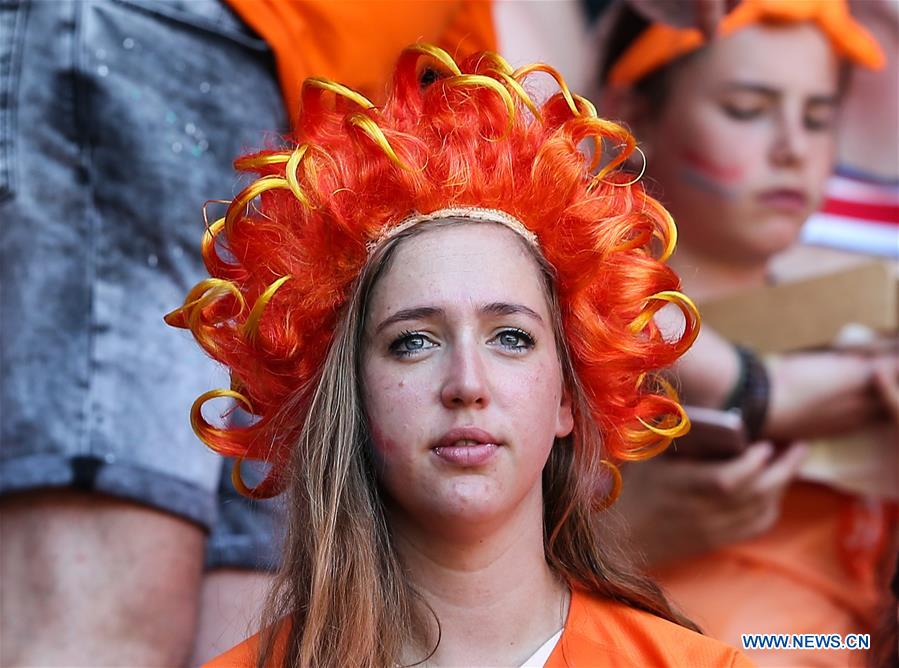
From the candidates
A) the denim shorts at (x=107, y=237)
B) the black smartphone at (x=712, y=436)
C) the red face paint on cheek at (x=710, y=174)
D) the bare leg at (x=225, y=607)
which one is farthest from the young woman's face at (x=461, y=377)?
the red face paint on cheek at (x=710, y=174)

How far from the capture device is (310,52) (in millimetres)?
2965

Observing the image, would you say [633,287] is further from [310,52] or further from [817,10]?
[817,10]

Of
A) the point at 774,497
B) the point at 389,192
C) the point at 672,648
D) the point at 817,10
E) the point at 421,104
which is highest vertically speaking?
the point at 817,10

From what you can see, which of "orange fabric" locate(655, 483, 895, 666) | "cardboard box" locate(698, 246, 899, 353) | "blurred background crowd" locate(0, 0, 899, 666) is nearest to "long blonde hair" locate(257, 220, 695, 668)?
"blurred background crowd" locate(0, 0, 899, 666)

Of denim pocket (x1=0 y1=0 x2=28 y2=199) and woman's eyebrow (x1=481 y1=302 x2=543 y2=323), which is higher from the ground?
denim pocket (x1=0 y1=0 x2=28 y2=199)

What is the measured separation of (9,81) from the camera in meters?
2.76

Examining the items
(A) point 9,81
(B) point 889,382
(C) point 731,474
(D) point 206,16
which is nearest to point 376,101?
(D) point 206,16

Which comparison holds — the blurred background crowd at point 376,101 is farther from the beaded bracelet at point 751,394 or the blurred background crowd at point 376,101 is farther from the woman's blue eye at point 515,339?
the woman's blue eye at point 515,339

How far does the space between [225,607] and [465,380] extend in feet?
3.71

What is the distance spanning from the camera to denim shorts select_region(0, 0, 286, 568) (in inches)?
104

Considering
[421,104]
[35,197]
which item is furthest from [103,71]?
[421,104]

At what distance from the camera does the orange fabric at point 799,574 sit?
129 inches

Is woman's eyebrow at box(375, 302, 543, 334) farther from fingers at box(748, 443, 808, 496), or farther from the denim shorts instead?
fingers at box(748, 443, 808, 496)

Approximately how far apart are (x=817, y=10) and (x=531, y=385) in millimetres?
1892
